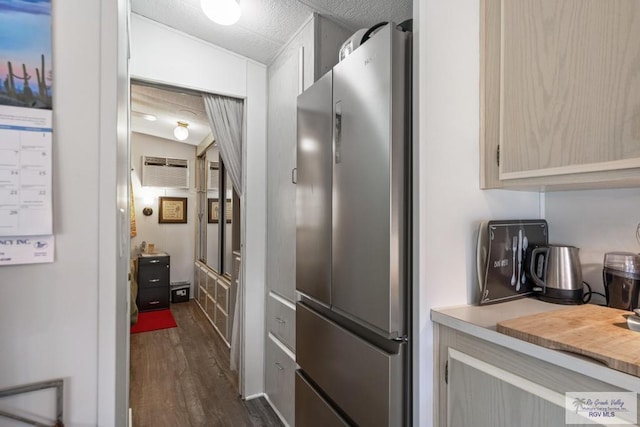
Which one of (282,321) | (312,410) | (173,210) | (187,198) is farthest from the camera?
(187,198)

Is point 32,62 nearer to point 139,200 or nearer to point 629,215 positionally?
point 629,215

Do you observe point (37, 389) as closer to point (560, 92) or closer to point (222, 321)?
point (560, 92)

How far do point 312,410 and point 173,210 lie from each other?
442 centimetres

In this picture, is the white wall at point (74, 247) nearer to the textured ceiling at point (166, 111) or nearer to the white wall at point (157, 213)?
the textured ceiling at point (166, 111)

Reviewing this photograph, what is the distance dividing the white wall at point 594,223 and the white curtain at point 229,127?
1.94m

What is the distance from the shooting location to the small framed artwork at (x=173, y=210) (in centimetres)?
491

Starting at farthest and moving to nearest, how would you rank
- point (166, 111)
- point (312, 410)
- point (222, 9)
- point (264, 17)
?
point (166, 111), point (264, 17), point (222, 9), point (312, 410)

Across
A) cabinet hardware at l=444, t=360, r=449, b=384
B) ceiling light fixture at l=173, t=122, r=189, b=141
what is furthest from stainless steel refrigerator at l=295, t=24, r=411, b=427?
ceiling light fixture at l=173, t=122, r=189, b=141

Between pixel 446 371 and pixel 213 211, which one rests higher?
pixel 213 211

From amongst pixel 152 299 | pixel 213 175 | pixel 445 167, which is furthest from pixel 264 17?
pixel 152 299

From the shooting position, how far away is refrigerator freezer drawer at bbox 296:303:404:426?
95 cm

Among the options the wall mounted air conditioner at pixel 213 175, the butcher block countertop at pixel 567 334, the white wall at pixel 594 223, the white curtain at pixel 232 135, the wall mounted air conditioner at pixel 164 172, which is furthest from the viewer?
the wall mounted air conditioner at pixel 164 172

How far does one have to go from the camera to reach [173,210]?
16.4 ft

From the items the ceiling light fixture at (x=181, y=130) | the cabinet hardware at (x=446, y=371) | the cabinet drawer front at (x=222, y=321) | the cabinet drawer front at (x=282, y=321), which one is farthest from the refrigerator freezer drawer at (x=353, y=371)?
the ceiling light fixture at (x=181, y=130)
